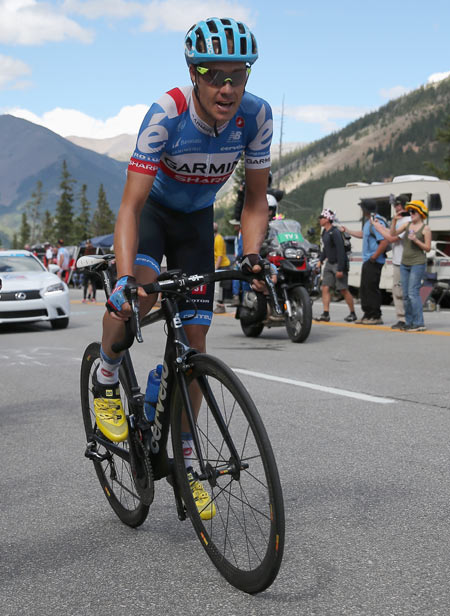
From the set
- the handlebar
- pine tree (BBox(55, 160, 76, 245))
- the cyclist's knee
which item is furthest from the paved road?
pine tree (BBox(55, 160, 76, 245))

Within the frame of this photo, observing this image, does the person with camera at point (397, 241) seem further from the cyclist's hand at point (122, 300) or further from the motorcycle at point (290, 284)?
the cyclist's hand at point (122, 300)

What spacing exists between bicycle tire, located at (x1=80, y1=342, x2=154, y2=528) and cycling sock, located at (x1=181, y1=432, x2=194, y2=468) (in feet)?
0.79

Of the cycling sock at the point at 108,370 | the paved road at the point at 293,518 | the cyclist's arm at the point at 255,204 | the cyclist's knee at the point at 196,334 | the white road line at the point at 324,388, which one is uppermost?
A: the cyclist's arm at the point at 255,204

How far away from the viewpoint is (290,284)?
1138 cm

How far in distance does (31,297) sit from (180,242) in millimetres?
10963

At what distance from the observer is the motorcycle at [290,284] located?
11.1m

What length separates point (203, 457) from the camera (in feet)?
9.98

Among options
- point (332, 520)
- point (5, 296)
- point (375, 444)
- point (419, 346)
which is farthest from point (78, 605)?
point (5, 296)

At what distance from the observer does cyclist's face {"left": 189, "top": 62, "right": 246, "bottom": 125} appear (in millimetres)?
3184

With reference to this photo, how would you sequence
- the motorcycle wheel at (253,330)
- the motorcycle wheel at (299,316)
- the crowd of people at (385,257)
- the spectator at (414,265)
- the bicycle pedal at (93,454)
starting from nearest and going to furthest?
the bicycle pedal at (93,454), the motorcycle wheel at (299,316), the motorcycle wheel at (253,330), the spectator at (414,265), the crowd of people at (385,257)

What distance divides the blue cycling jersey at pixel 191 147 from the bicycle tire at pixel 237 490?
0.91 metres

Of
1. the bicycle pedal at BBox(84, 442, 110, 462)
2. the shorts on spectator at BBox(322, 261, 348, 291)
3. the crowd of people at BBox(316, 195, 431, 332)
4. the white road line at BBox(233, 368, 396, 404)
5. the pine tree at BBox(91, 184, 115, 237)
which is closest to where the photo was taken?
the bicycle pedal at BBox(84, 442, 110, 462)

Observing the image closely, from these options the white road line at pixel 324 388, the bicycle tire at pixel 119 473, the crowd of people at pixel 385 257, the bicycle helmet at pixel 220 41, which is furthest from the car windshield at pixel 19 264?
the bicycle helmet at pixel 220 41

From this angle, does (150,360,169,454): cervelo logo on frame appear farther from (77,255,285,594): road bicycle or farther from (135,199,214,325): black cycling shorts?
(135,199,214,325): black cycling shorts
